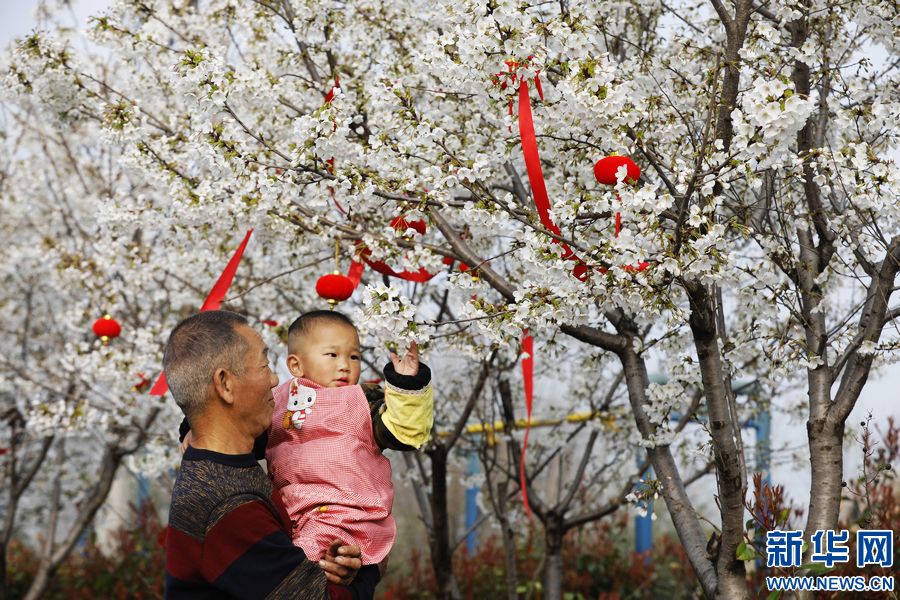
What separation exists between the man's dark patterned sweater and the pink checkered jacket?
1.31 feet

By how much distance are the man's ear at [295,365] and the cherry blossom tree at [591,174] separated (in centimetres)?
26

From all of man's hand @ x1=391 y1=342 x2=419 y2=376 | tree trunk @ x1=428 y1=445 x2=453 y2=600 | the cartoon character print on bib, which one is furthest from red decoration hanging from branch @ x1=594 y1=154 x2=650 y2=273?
tree trunk @ x1=428 y1=445 x2=453 y2=600

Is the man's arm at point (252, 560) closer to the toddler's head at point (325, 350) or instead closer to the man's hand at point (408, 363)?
the man's hand at point (408, 363)

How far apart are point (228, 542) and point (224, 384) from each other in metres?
0.40

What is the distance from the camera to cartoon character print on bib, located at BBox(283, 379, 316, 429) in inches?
106

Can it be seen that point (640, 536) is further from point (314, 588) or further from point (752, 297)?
point (314, 588)

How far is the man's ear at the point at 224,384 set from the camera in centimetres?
221

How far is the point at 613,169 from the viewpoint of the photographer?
2887mm

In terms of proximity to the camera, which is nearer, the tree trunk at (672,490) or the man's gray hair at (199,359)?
the man's gray hair at (199,359)

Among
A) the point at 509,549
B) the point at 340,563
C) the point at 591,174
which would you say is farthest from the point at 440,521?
the point at 340,563

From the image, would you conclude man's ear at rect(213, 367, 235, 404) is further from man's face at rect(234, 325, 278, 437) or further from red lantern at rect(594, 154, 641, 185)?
red lantern at rect(594, 154, 641, 185)

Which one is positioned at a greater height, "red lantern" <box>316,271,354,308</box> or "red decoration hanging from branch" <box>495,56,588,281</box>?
"red decoration hanging from branch" <box>495,56,588,281</box>

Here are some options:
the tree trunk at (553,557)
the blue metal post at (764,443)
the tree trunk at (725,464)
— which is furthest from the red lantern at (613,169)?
the blue metal post at (764,443)

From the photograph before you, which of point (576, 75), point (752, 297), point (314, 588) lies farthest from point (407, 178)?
point (314, 588)
